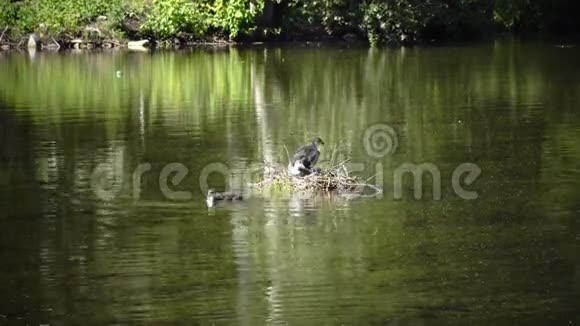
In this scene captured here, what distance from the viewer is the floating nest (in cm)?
1573

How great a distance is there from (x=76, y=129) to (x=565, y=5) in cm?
3228

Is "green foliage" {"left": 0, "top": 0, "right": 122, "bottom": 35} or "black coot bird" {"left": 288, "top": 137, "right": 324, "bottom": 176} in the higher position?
"green foliage" {"left": 0, "top": 0, "right": 122, "bottom": 35}

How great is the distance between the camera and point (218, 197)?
50.7 feet

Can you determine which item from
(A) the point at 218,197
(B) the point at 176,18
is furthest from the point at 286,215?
(B) the point at 176,18

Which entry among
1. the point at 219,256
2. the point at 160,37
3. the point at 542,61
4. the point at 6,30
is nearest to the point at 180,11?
the point at 160,37

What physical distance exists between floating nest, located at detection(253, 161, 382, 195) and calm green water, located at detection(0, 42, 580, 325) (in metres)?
0.35

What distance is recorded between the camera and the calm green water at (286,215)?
10.9 m

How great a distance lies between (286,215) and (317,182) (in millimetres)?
1326

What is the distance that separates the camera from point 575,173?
16797 mm

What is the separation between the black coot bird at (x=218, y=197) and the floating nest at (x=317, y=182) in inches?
19.5

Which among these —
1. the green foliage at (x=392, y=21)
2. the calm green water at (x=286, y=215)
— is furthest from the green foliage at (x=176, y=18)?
the calm green water at (x=286, y=215)

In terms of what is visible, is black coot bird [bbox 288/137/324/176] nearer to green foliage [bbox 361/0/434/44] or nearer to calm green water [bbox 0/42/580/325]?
calm green water [bbox 0/42/580/325]

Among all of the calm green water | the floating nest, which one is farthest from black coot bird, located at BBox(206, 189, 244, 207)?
the floating nest

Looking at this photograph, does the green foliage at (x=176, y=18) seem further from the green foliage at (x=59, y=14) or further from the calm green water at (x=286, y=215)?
the calm green water at (x=286, y=215)
